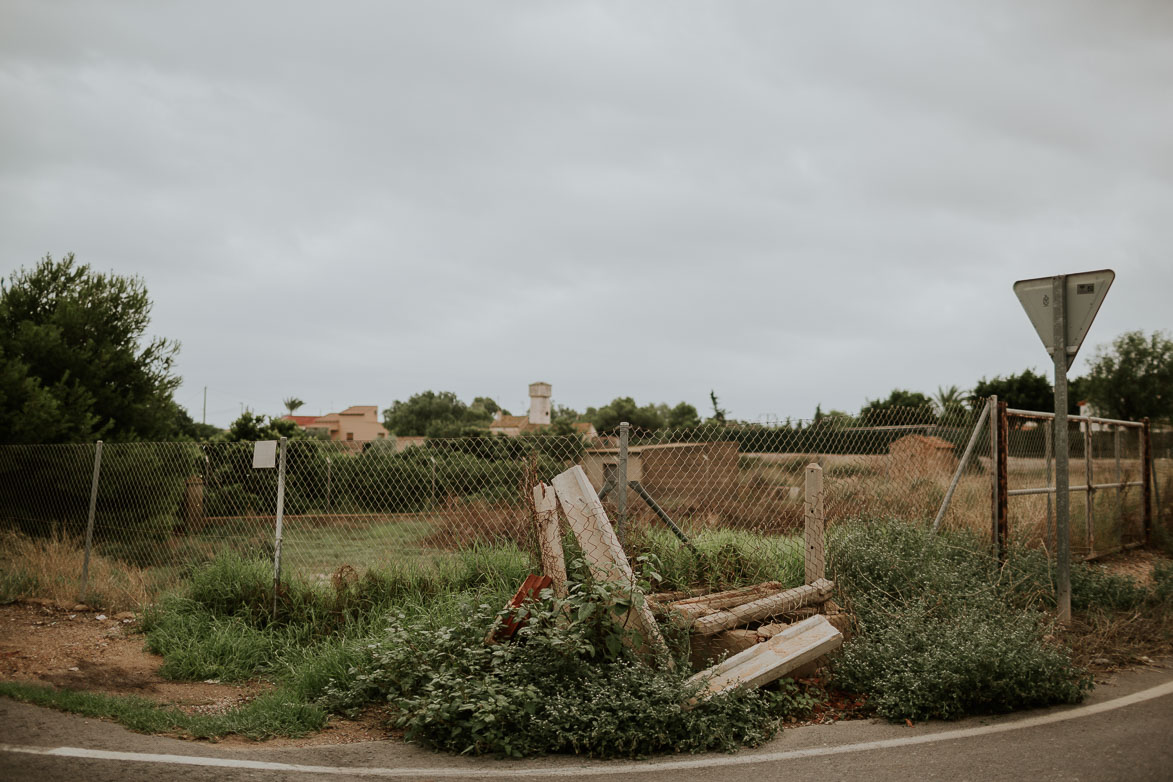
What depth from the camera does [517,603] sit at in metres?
5.23

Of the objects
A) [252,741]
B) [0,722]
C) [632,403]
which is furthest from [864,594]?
[632,403]

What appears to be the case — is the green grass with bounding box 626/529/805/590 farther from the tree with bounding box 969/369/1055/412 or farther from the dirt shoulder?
the tree with bounding box 969/369/1055/412

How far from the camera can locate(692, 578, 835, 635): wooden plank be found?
16.9 feet

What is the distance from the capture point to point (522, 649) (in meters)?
4.89

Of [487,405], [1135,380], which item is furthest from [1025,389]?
[487,405]

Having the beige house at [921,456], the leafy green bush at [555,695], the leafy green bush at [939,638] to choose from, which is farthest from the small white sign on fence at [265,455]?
the beige house at [921,456]

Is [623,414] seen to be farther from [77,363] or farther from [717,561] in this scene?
[717,561]

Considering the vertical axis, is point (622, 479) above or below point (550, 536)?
above

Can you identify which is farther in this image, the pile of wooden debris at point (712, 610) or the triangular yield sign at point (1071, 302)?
the triangular yield sign at point (1071, 302)

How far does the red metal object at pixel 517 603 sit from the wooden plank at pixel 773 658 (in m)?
1.22

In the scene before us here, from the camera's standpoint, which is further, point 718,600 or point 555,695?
point 718,600

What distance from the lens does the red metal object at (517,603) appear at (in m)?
5.11

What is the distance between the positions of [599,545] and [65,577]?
744cm

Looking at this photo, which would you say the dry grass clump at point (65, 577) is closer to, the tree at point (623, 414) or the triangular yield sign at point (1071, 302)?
the triangular yield sign at point (1071, 302)
